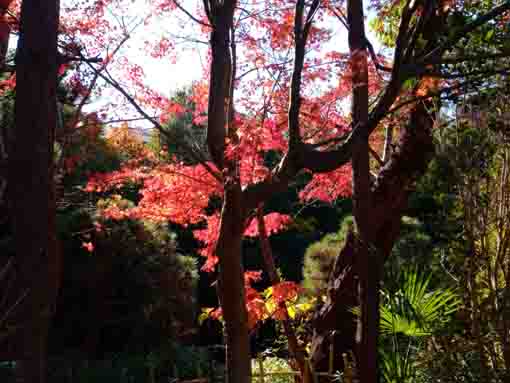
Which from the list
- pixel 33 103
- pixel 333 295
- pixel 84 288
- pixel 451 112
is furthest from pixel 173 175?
pixel 84 288

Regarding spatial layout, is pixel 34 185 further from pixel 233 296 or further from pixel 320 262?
pixel 320 262

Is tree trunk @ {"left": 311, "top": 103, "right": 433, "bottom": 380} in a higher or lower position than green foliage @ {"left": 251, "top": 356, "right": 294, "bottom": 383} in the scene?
higher

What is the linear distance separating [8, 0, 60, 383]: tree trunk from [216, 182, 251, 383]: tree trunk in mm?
1246

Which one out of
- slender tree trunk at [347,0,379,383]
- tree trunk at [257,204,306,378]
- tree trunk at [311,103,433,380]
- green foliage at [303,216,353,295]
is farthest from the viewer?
green foliage at [303,216,353,295]

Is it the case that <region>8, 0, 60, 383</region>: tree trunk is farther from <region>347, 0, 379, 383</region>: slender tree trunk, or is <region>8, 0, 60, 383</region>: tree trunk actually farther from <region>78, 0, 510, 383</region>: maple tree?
<region>347, 0, 379, 383</region>: slender tree trunk

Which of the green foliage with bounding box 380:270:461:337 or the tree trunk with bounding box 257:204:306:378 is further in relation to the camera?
the tree trunk with bounding box 257:204:306:378

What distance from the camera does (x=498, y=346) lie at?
14.3ft

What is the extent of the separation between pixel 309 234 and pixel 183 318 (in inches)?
217

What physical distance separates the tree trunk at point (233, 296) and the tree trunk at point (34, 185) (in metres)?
1.25

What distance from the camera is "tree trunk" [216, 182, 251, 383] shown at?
443cm

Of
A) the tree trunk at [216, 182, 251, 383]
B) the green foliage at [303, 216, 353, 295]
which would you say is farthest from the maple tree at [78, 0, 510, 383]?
the green foliage at [303, 216, 353, 295]

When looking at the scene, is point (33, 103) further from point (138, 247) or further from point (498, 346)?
point (138, 247)

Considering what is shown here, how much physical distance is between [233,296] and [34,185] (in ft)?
5.57

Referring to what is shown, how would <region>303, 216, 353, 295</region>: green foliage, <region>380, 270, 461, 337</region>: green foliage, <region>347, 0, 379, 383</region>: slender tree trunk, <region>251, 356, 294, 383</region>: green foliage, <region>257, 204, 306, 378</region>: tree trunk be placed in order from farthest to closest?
<region>303, 216, 353, 295</region>: green foliage
<region>251, 356, 294, 383</region>: green foliage
<region>257, 204, 306, 378</region>: tree trunk
<region>380, 270, 461, 337</region>: green foliage
<region>347, 0, 379, 383</region>: slender tree trunk
